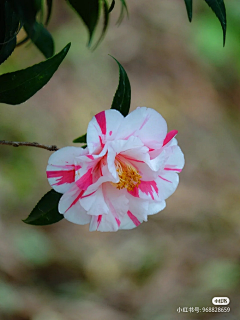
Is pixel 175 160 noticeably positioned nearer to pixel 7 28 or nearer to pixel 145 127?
pixel 145 127

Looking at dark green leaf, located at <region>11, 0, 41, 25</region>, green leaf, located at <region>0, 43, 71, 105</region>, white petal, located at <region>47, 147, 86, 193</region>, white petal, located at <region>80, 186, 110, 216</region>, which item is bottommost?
white petal, located at <region>80, 186, 110, 216</region>

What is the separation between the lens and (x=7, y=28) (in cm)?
48

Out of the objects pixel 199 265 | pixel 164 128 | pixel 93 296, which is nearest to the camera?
pixel 164 128

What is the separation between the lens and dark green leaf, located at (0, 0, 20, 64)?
468 mm

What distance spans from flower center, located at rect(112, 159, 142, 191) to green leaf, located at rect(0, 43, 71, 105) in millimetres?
172

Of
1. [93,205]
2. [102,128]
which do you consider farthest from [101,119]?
[93,205]

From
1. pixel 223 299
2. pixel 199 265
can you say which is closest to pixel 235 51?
pixel 199 265

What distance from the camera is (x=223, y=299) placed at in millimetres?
1788

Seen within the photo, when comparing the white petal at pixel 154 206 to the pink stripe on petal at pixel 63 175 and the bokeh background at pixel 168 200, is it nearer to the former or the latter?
the pink stripe on petal at pixel 63 175

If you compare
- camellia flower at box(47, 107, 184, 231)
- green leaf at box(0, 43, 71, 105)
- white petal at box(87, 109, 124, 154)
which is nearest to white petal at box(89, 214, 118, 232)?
camellia flower at box(47, 107, 184, 231)

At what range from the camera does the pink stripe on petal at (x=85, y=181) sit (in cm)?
49

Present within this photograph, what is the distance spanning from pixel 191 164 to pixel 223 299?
78 cm

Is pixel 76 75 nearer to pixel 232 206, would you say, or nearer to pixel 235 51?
pixel 235 51

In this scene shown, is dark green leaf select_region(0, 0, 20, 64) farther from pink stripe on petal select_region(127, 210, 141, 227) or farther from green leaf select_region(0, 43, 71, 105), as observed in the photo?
pink stripe on petal select_region(127, 210, 141, 227)
